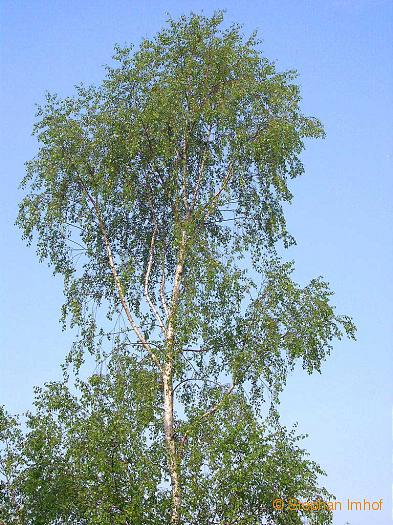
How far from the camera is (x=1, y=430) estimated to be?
847 inches

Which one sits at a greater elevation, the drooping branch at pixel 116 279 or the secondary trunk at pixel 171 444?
the drooping branch at pixel 116 279

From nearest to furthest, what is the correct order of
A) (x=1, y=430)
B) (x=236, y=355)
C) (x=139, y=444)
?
(x=139, y=444)
(x=236, y=355)
(x=1, y=430)

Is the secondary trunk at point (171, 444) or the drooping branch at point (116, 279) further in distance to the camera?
the drooping branch at point (116, 279)

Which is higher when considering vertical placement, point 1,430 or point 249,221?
point 249,221

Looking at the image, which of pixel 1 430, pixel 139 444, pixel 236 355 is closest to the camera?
pixel 139 444

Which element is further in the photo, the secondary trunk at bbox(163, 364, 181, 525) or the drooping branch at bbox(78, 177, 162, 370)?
the drooping branch at bbox(78, 177, 162, 370)

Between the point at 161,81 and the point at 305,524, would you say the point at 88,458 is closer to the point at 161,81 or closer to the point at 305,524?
the point at 305,524

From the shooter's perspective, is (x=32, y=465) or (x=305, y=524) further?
(x=32, y=465)

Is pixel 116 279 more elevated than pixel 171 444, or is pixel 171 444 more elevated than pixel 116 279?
pixel 116 279

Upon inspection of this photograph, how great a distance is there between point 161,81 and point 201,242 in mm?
4585

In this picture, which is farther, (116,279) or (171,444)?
(116,279)

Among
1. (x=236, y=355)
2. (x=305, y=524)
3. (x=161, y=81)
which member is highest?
(x=161, y=81)

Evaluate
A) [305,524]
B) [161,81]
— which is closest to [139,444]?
[305,524]

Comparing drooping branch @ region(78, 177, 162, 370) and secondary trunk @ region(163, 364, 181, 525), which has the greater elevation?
drooping branch @ region(78, 177, 162, 370)
